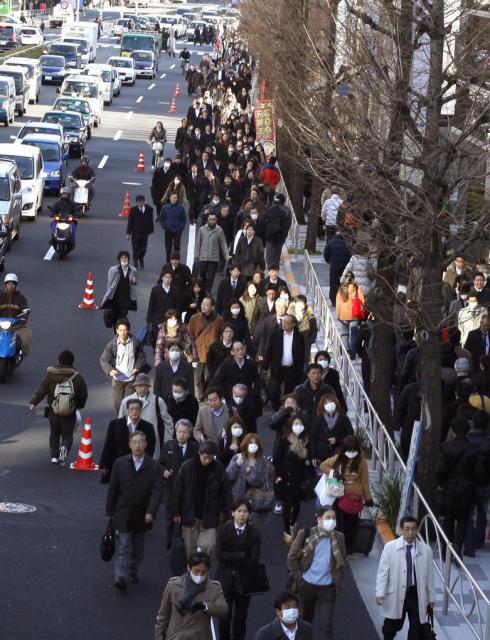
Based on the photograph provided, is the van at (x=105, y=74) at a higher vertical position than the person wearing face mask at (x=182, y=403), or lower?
lower

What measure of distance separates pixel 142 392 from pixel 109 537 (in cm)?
215

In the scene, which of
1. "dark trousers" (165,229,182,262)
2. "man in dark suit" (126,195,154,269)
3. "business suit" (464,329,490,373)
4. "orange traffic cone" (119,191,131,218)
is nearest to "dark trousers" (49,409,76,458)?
"business suit" (464,329,490,373)

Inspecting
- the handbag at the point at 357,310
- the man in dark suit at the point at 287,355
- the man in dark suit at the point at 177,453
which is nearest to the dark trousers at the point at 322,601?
the man in dark suit at the point at 177,453

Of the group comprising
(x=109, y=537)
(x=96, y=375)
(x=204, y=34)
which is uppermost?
(x=109, y=537)

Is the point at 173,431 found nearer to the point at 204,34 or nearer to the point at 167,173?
the point at 167,173

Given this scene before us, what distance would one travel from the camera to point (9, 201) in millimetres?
32031

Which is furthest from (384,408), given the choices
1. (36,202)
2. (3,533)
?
(36,202)

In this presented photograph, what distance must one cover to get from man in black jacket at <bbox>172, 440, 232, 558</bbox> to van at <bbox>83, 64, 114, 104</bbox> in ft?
174

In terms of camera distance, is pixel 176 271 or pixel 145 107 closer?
pixel 176 271

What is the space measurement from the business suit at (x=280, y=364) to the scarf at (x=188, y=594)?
29.8 ft

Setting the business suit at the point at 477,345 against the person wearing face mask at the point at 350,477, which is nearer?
the person wearing face mask at the point at 350,477

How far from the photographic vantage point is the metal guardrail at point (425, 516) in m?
13.2

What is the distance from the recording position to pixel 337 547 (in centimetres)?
1242

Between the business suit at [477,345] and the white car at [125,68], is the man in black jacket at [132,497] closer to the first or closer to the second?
the business suit at [477,345]
